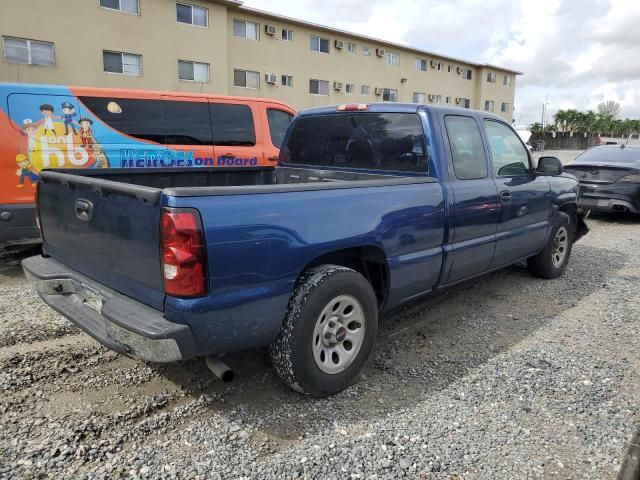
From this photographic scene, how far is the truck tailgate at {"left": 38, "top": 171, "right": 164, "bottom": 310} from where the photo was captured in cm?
254

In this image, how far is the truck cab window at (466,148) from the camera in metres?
3.96

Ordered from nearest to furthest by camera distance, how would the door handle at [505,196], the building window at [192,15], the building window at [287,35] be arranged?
1. the door handle at [505,196]
2. the building window at [192,15]
3. the building window at [287,35]

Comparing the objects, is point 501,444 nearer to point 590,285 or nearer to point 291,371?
point 291,371

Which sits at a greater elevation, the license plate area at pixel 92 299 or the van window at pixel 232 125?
the van window at pixel 232 125

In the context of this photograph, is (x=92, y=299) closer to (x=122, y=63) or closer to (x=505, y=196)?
(x=505, y=196)

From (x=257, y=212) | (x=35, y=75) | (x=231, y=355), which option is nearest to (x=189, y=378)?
(x=231, y=355)

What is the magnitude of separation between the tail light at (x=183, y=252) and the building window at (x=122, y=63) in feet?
61.9

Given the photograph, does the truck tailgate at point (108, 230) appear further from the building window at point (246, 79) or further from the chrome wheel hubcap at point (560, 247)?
the building window at point (246, 79)

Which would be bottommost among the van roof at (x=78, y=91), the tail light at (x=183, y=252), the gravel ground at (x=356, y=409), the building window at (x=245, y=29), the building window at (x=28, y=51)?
the gravel ground at (x=356, y=409)

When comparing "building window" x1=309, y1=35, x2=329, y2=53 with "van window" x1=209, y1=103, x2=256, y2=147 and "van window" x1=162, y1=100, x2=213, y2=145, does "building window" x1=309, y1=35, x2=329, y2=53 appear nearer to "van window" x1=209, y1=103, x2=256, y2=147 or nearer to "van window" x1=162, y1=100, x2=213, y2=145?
"van window" x1=209, y1=103, x2=256, y2=147

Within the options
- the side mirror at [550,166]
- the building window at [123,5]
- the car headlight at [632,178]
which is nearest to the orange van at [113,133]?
the side mirror at [550,166]

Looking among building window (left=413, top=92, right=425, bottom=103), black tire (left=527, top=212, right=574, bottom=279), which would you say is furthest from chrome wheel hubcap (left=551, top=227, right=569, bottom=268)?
building window (left=413, top=92, right=425, bottom=103)

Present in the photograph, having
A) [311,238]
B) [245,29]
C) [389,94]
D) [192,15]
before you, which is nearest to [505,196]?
[311,238]

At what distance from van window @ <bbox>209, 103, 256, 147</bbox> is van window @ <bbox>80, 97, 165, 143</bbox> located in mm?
805
